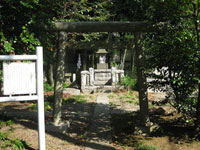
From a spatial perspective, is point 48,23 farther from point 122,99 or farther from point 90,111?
point 122,99

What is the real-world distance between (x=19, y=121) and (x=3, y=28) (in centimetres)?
288

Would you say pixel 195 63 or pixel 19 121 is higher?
pixel 195 63

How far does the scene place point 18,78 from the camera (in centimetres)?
321

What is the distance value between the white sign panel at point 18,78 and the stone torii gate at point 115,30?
1.83m

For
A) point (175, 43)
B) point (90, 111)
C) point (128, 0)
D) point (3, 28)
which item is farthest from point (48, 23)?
point (90, 111)

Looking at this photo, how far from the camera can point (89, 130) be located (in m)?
5.39

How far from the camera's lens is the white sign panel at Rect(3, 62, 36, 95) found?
3.18 metres

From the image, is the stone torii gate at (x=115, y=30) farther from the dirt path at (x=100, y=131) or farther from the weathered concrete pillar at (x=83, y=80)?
the weathered concrete pillar at (x=83, y=80)

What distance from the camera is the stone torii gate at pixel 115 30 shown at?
4.80 meters

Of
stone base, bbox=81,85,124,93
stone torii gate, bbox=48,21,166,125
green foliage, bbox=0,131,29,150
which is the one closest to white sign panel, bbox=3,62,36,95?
green foliage, bbox=0,131,29,150

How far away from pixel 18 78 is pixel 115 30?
2.66 metres

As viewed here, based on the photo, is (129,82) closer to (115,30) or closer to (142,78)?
(142,78)

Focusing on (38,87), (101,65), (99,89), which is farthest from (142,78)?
(101,65)

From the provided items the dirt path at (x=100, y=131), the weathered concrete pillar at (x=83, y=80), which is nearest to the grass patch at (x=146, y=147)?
the dirt path at (x=100, y=131)
